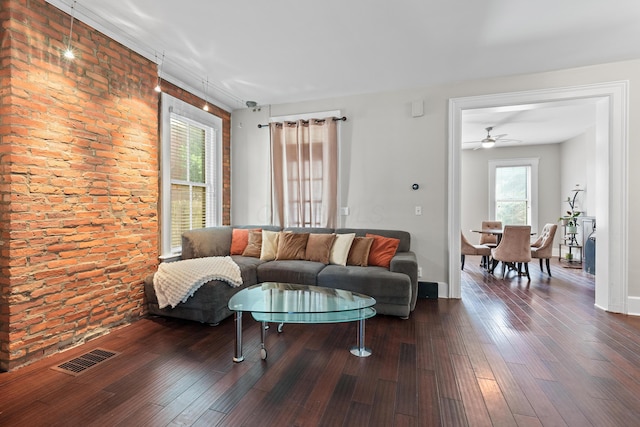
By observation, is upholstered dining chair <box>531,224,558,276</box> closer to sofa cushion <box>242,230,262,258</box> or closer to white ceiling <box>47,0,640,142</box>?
white ceiling <box>47,0,640,142</box>

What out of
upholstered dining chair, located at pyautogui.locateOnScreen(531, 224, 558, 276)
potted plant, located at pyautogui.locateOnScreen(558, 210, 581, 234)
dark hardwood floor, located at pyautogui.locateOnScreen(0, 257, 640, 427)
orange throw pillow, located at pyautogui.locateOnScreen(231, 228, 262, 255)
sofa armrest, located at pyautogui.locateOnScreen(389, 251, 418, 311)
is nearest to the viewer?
dark hardwood floor, located at pyautogui.locateOnScreen(0, 257, 640, 427)

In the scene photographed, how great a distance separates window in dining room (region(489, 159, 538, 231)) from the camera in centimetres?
728

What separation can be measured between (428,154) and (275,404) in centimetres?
340

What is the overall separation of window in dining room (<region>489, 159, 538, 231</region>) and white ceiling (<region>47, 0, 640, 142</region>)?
4469 mm

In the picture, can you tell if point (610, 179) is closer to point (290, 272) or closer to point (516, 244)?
point (516, 244)

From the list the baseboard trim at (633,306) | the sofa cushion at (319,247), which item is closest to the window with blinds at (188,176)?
the sofa cushion at (319,247)

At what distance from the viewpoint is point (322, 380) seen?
6.55ft

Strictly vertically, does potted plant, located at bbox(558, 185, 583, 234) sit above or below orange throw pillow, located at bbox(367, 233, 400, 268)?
above

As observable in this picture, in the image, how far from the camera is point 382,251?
3662 mm

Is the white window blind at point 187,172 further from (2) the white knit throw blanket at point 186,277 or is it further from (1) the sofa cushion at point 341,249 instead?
(1) the sofa cushion at point 341,249

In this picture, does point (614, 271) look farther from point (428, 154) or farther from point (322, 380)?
point (322, 380)

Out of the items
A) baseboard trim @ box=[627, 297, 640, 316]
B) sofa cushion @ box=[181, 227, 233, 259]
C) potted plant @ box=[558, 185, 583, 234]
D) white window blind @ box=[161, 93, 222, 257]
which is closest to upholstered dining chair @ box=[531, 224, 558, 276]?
potted plant @ box=[558, 185, 583, 234]

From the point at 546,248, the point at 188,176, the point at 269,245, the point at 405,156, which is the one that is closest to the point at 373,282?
the point at 269,245

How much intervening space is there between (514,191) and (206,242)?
736 cm
